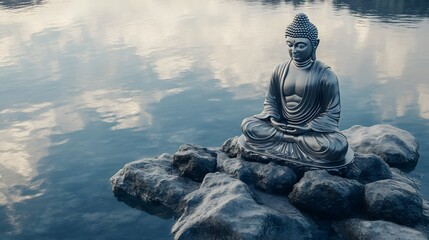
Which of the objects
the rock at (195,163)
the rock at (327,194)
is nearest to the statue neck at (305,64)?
the rock at (327,194)

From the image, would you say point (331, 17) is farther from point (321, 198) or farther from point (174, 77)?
point (321, 198)

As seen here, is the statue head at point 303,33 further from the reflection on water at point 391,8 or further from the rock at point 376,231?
the reflection on water at point 391,8

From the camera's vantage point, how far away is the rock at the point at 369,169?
29.2ft

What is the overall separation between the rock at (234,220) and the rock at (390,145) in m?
3.24

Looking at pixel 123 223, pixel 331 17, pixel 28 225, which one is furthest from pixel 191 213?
pixel 331 17

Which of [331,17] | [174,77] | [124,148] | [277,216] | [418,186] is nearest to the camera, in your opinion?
[277,216]

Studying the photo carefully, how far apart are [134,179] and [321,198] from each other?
3.68 metres

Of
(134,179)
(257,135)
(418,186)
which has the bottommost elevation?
(418,186)

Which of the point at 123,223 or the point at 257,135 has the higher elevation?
the point at 257,135

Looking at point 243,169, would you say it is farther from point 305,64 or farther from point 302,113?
point 305,64

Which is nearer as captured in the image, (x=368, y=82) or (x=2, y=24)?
(x=368, y=82)

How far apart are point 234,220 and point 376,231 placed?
214 centimetres

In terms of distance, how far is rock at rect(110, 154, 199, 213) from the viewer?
889cm

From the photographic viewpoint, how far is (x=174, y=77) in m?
17.4
